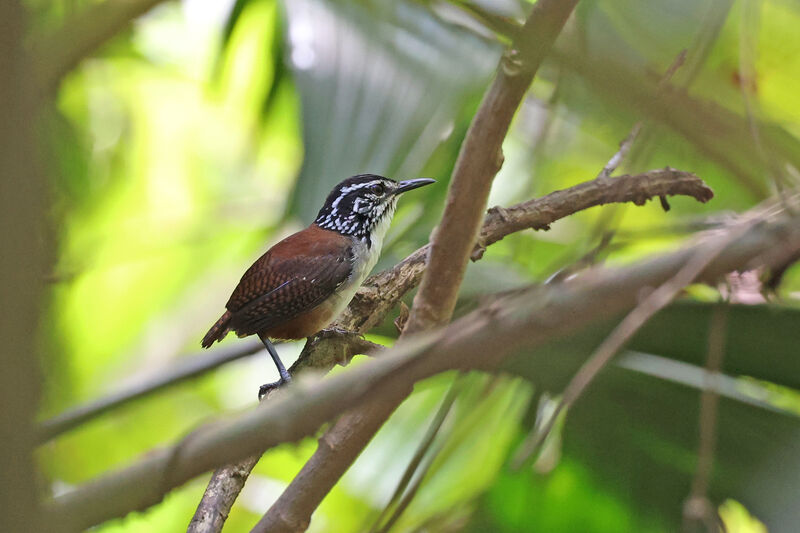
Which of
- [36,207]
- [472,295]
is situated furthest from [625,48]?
[36,207]

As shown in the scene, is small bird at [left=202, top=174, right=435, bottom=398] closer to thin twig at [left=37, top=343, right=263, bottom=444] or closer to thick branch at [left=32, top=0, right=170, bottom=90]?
thin twig at [left=37, top=343, right=263, bottom=444]

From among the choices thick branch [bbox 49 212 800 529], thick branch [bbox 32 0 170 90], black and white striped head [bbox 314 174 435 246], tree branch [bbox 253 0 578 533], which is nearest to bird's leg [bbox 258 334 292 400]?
black and white striped head [bbox 314 174 435 246]

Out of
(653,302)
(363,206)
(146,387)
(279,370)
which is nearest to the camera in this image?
(653,302)

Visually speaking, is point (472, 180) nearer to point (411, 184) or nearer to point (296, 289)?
point (296, 289)

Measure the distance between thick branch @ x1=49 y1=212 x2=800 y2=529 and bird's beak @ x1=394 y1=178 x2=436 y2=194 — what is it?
5.93ft

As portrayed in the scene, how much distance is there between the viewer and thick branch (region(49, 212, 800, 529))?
0.57 m

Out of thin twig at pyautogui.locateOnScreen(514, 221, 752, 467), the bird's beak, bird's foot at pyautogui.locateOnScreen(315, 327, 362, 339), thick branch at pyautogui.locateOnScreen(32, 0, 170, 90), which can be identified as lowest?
bird's foot at pyautogui.locateOnScreen(315, 327, 362, 339)

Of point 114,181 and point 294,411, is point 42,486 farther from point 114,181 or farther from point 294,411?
point 114,181

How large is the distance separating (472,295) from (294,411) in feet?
4.06

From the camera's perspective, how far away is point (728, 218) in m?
1.43

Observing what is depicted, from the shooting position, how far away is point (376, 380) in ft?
2.05

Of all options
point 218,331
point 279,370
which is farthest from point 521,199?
point 218,331

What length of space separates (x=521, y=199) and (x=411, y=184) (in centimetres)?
37

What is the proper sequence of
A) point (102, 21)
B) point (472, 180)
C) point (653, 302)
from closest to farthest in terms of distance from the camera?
point (653, 302) < point (472, 180) < point (102, 21)
